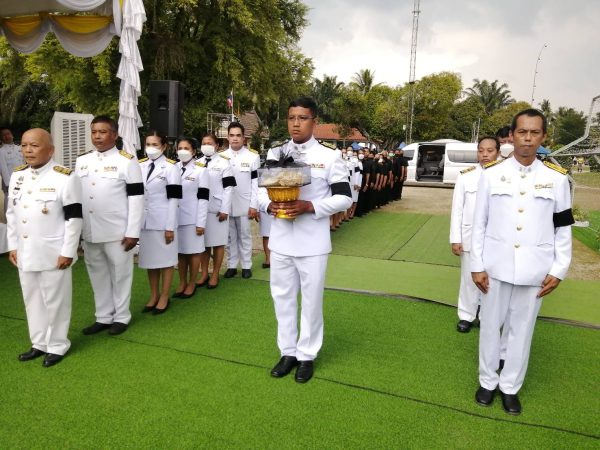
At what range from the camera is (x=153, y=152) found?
14.1 ft

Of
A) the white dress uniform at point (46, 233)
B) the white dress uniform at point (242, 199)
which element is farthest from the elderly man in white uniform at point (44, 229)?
the white dress uniform at point (242, 199)

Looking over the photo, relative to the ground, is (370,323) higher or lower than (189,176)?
lower

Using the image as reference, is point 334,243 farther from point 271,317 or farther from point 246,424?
point 246,424

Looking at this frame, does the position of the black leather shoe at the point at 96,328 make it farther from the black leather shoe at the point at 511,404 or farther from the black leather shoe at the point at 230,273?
the black leather shoe at the point at 511,404

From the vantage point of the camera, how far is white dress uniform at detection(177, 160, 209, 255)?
4809 millimetres

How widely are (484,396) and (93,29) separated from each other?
645cm

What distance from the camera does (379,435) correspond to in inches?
102

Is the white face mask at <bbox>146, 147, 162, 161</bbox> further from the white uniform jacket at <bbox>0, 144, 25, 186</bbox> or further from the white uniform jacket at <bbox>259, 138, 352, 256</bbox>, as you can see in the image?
the white uniform jacket at <bbox>0, 144, 25, 186</bbox>

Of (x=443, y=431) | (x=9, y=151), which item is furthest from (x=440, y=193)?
(x=443, y=431)

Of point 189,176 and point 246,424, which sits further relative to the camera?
point 189,176

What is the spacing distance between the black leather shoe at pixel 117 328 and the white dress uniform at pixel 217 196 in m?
1.48

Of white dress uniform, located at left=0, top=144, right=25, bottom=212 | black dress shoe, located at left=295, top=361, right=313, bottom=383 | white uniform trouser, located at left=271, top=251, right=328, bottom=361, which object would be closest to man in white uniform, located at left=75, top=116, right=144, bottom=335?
white uniform trouser, located at left=271, top=251, right=328, bottom=361

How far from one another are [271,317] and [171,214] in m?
1.27

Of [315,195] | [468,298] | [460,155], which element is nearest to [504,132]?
[468,298]
